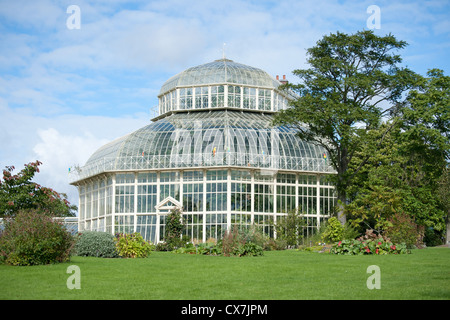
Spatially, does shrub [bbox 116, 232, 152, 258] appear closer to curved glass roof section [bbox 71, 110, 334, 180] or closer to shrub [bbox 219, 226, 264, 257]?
shrub [bbox 219, 226, 264, 257]

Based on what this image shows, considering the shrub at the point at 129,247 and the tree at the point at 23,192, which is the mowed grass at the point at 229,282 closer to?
the shrub at the point at 129,247

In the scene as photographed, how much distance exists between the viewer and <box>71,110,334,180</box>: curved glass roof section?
43281 millimetres

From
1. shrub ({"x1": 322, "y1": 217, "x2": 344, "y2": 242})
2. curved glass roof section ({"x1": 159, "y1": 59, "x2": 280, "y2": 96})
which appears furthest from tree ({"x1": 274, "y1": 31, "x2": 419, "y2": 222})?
curved glass roof section ({"x1": 159, "y1": 59, "x2": 280, "y2": 96})

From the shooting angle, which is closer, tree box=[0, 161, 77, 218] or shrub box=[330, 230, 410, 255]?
shrub box=[330, 230, 410, 255]

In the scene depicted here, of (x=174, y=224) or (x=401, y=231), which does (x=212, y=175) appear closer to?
(x=174, y=224)

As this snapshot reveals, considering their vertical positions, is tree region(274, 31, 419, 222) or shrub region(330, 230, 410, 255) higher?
tree region(274, 31, 419, 222)

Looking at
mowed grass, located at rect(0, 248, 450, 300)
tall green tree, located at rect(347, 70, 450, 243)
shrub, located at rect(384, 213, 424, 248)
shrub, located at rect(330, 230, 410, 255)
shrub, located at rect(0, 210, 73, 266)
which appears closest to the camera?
mowed grass, located at rect(0, 248, 450, 300)

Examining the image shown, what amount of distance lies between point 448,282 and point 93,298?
8571 millimetres

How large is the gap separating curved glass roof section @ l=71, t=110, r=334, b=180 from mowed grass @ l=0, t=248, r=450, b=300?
24358 millimetres

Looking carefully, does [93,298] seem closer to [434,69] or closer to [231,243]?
[231,243]

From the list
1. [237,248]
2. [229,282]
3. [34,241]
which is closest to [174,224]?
[237,248]

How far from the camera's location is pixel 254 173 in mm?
43625

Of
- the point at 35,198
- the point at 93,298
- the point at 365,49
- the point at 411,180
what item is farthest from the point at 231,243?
the point at 411,180

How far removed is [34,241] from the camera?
18.5 metres
